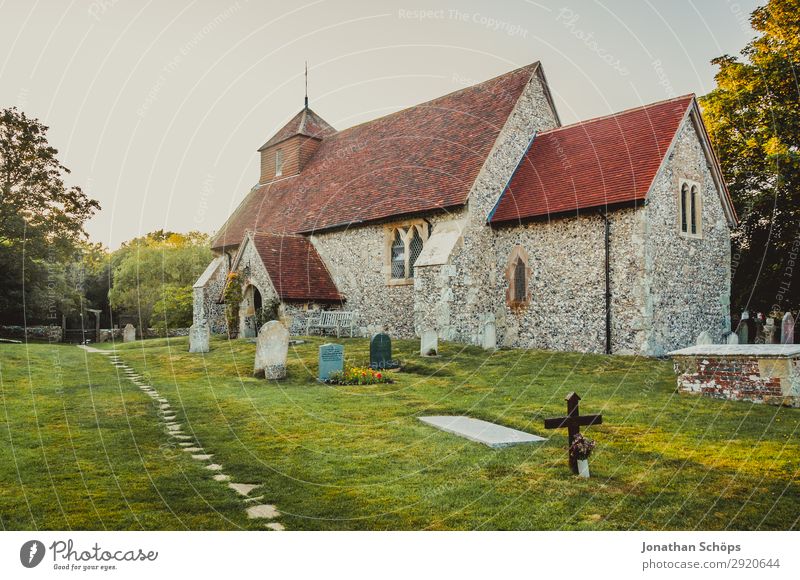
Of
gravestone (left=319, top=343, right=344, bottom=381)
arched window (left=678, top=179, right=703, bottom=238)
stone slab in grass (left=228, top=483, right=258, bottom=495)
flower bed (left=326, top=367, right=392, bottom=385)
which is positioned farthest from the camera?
arched window (left=678, top=179, right=703, bottom=238)

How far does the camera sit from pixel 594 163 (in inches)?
617

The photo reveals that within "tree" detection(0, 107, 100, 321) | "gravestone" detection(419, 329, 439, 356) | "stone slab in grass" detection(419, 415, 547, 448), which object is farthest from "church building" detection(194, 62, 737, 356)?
"tree" detection(0, 107, 100, 321)

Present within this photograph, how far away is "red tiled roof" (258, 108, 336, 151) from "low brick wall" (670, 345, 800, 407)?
21.5 m

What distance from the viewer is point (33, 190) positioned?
7.72 metres

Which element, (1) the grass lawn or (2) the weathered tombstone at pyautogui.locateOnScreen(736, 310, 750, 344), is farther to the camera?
(2) the weathered tombstone at pyautogui.locateOnScreen(736, 310, 750, 344)

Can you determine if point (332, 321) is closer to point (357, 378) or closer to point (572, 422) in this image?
point (357, 378)

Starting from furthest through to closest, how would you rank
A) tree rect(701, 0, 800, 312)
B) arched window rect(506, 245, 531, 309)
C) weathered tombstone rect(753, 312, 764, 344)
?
weathered tombstone rect(753, 312, 764, 344), arched window rect(506, 245, 531, 309), tree rect(701, 0, 800, 312)

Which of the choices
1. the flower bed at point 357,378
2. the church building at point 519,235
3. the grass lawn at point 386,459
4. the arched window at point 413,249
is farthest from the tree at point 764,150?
the flower bed at point 357,378

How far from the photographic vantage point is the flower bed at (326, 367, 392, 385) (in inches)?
446

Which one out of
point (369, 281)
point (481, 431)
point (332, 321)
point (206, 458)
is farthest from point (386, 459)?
point (369, 281)

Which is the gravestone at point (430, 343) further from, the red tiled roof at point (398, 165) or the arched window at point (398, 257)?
the arched window at point (398, 257)

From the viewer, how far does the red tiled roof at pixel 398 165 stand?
682 inches

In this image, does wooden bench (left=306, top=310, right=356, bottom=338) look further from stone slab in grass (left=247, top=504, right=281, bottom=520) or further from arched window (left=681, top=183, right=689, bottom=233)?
stone slab in grass (left=247, top=504, right=281, bottom=520)

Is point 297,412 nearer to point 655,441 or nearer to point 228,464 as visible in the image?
point 228,464
